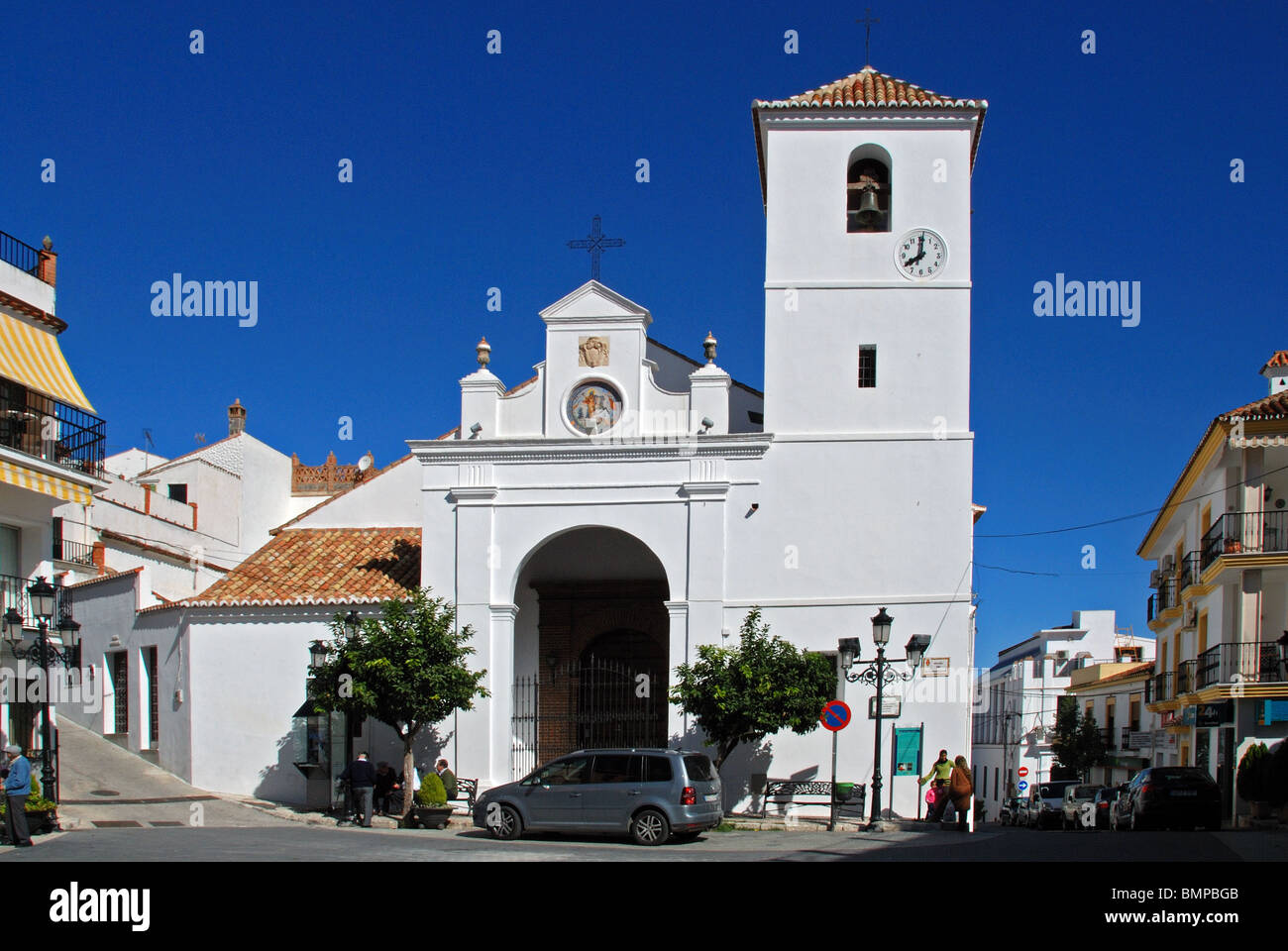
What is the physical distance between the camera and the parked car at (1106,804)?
29.3 m

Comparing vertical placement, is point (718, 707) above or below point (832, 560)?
A: below

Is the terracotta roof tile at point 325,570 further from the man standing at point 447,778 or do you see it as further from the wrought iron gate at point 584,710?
the man standing at point 447,778

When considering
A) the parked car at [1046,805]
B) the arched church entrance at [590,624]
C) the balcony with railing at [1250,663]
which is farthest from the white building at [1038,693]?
the arched church entrance at [590,624]

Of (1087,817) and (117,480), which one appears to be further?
(117,480)

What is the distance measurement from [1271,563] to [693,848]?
18.1 m

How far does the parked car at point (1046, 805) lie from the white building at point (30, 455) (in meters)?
24.9

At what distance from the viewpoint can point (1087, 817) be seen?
31078 millimetres

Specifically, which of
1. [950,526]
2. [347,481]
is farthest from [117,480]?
[950,526]

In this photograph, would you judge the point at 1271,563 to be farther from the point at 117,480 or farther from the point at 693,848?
the point at 117,480

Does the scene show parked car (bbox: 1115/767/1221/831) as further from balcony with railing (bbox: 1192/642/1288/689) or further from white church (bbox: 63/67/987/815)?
balcony with railing (bbox: 1192/642/1288/689)

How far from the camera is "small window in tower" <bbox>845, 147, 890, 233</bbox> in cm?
2633

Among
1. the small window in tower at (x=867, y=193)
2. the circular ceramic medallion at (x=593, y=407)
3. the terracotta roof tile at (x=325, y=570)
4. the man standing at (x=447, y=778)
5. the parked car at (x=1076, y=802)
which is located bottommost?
the parked car at (x=1076, y=802)

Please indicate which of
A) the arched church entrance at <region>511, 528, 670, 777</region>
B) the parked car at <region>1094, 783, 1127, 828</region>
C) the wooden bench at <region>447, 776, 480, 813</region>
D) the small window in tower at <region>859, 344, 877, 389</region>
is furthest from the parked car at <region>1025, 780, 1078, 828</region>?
the wooden bench at <region>447, 776, 480, 813</region>
